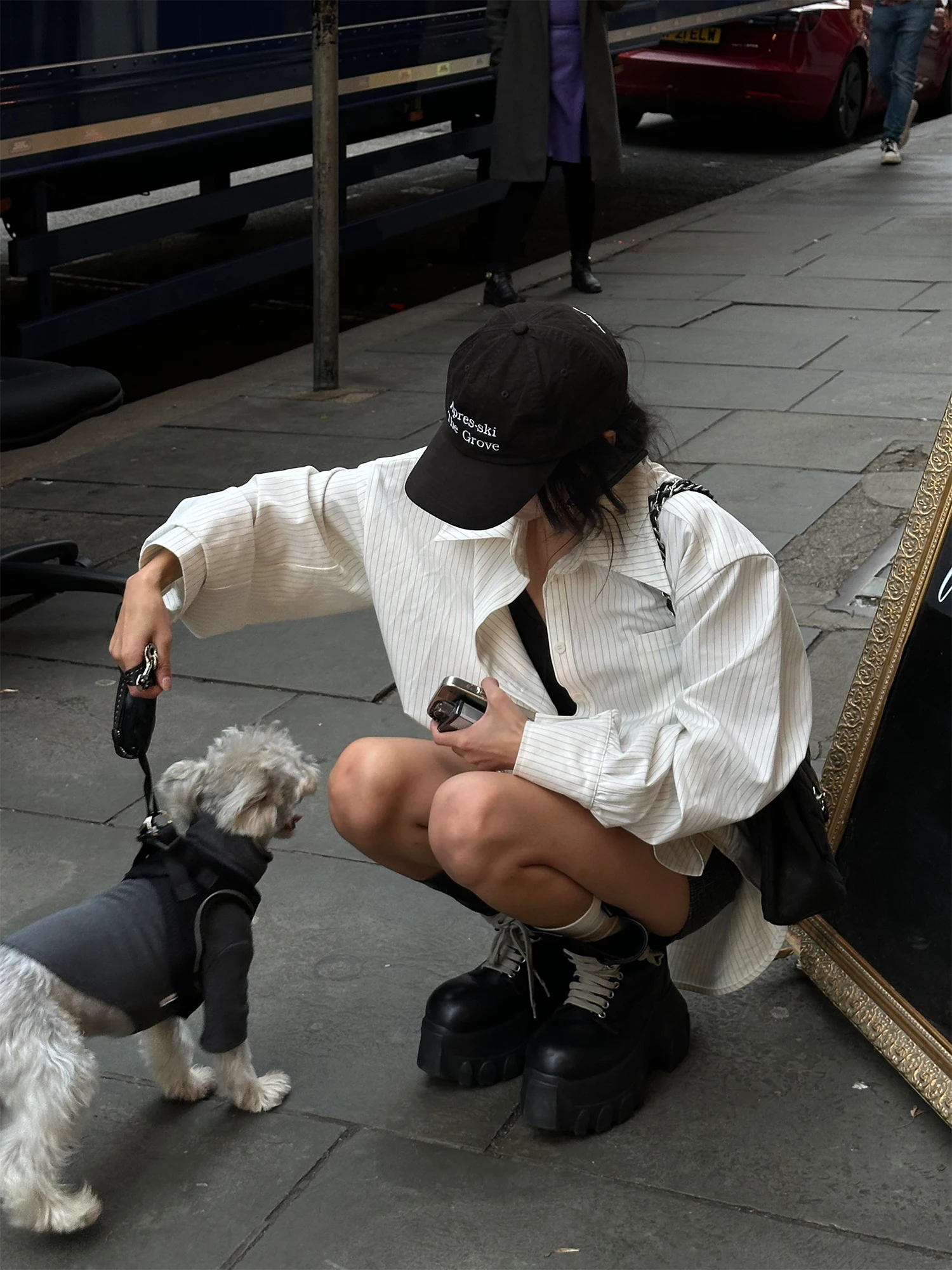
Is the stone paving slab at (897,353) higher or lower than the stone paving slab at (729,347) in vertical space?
higher

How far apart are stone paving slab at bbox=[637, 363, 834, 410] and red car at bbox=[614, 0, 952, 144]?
6.82 m

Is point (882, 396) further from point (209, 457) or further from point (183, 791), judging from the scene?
point (183, 791)

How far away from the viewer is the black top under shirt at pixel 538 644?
2443 millimetres

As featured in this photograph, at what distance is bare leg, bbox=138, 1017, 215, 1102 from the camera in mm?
2490

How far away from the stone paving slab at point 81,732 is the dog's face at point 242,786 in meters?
1.13

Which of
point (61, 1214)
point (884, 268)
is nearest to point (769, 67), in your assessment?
point (884, 268)

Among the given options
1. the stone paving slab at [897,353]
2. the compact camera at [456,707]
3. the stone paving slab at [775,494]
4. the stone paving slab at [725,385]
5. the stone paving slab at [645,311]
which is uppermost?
the compact camera at [456,707]

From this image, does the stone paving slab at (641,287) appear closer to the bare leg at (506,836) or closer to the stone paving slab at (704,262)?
the stone paving slab at (704,262)

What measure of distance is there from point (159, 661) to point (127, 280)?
7700mm

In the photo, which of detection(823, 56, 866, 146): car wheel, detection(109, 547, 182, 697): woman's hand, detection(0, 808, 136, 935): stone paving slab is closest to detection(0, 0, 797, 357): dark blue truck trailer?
detection(0, 808, 136, 935): stone paving slab

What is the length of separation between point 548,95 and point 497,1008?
248 inches

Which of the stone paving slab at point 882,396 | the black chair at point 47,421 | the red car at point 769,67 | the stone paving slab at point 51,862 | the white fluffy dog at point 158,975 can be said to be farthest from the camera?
the red car at point 769,67

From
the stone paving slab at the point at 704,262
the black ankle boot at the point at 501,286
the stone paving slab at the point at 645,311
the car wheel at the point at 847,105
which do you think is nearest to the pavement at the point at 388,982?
the stone paving slab at the point at 645,311

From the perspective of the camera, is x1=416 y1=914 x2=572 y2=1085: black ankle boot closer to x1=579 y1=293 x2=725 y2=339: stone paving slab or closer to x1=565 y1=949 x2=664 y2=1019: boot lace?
x1=565 y1=949 x2=664 y2=1019: boot lace
